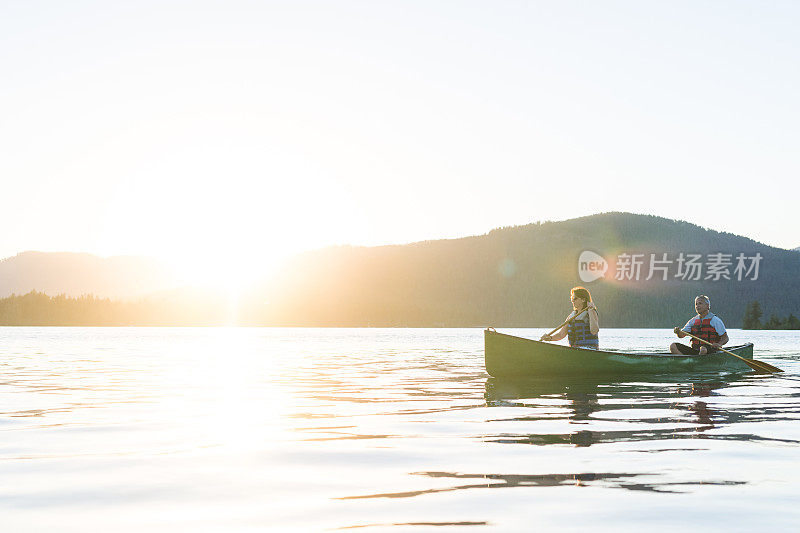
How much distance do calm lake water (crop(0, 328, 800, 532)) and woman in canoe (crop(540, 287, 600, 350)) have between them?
330 centimetres

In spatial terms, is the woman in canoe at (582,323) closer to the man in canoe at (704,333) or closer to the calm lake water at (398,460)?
the calm lake water at (398,460)

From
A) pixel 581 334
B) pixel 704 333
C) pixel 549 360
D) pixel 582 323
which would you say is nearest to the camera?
pixel 549 360

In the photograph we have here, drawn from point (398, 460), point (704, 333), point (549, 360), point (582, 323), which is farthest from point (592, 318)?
point (398, 460)

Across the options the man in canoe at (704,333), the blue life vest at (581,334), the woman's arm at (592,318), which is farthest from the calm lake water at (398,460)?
the man in canoe at (704,333)

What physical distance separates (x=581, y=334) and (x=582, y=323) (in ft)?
1.28

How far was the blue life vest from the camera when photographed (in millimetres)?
25172

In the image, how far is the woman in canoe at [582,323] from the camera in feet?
79.9

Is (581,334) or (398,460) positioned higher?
(581,334)

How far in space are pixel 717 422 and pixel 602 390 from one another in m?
7.08

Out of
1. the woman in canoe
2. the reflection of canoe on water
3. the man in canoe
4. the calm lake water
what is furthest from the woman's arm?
the man in canoe

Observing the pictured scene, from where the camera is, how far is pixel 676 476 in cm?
967

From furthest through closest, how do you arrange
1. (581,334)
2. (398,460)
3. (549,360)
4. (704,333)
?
(704,333)
(581,334)
(549,360)
(398,460)

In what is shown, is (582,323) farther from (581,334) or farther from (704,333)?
(704,333)

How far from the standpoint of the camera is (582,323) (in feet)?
82.7
